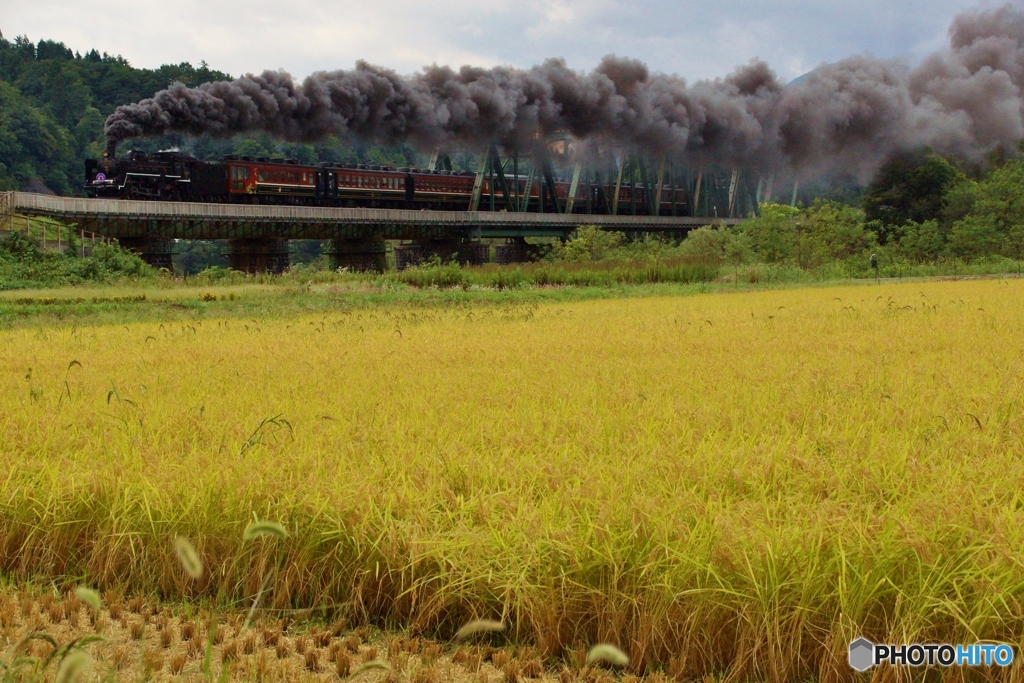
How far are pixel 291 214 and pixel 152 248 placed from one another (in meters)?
5.22

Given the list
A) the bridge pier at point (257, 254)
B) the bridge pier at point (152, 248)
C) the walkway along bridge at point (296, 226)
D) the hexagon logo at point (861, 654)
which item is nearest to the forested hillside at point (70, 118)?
the walkway along bridge at point (296, 226)

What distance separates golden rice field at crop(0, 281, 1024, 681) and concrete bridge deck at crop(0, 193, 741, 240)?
25112 mm

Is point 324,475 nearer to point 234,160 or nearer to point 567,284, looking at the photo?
point 567,284

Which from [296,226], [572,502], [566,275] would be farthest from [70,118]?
[572,502]

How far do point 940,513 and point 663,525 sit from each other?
0.88 metres

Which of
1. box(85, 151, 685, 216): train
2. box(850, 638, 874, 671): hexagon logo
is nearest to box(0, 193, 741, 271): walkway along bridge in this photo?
box(85, 151, 685, 216): train

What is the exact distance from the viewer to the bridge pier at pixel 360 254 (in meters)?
42.6

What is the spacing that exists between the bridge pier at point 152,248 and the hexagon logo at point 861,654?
108 feet

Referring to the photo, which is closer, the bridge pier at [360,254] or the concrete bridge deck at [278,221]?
the concrete bridge deck at [278,221]

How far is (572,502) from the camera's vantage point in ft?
10.4

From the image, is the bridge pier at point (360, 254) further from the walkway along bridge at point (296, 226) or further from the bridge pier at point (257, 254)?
the bridge pier at point (257, 254)

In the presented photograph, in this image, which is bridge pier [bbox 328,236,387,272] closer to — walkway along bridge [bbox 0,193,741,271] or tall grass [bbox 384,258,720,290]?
walkway along bridge [bbox 0,193,741,271]

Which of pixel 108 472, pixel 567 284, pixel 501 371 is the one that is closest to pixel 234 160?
pixel 567 284

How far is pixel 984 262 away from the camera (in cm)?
3256
